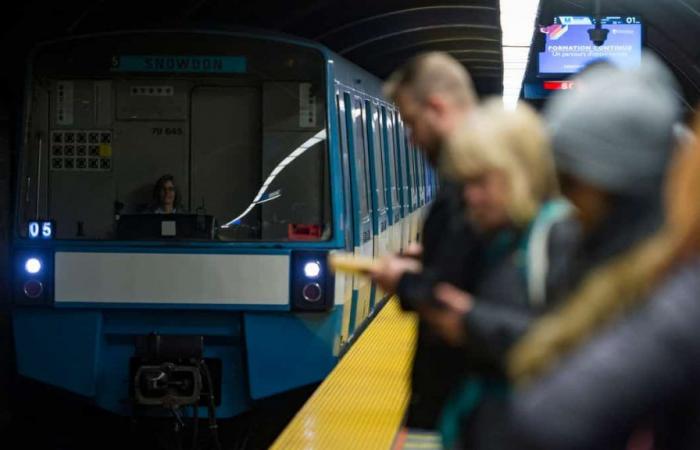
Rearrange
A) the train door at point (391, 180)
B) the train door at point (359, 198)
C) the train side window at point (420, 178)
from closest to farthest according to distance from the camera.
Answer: the train door at point (359, 198), the train door at point (391, 180), the train side window at point (420, 178)

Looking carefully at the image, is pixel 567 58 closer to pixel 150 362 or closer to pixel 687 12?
pixel 687 12

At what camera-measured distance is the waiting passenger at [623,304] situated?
145 centimetres

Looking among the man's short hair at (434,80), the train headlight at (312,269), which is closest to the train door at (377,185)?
the train headlight at (312,269)

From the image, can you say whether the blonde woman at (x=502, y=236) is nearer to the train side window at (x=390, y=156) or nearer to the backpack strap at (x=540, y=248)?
the backpack strap at (x=540, y=248)

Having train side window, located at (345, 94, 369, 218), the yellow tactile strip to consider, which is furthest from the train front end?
train side window, located at (345, 94, 369, 218)

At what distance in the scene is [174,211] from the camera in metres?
7.96

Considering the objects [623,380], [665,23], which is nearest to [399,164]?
[665,23]

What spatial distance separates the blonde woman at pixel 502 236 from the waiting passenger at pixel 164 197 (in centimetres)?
545

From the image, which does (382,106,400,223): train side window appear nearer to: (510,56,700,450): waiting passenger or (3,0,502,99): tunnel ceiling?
(3,0,502,99): tunnel ceiling

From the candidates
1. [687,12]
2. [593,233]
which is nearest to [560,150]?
[593,233]

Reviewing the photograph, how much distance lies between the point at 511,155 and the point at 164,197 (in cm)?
561

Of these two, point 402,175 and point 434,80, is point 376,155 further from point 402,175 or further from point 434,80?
point 434,80

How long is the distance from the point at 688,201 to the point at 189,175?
673 centimetres

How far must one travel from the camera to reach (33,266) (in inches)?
303
